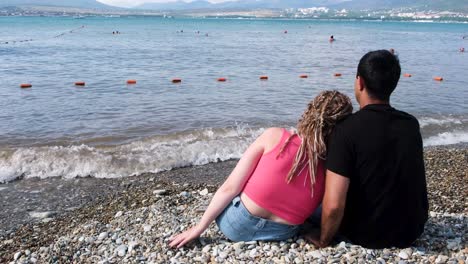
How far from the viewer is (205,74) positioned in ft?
99.0

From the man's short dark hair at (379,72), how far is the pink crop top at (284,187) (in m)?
0.90

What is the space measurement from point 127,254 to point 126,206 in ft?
8.78

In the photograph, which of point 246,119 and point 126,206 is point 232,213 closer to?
point 126,206

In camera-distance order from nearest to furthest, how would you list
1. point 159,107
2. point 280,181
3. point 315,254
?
point 280,181 < point 315,254 < point 159,107

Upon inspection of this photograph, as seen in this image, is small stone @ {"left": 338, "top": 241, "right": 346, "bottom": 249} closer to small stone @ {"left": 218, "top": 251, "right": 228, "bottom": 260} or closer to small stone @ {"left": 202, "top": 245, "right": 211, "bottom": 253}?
small stone @ {"left": 218, "top": 251, "right": 228, "bottom": 260}

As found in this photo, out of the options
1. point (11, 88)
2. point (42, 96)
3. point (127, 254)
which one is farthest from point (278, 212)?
point (11, 88)

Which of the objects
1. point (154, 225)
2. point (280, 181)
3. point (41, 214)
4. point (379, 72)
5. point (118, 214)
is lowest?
point (41, 214)

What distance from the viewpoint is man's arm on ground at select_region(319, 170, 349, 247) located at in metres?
4.76

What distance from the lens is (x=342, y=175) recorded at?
15.5 ft

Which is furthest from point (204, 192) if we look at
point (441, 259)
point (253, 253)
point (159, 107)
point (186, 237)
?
point (159, 107)

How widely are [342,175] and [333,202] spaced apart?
12.5 inches

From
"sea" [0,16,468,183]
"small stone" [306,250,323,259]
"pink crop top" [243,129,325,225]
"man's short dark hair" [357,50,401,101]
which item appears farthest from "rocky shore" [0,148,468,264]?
"man's short dark hair" [357,50,401,101]

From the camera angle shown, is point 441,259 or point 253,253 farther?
point 253,253

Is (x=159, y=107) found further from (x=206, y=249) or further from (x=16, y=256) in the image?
(x=206, y=249)
